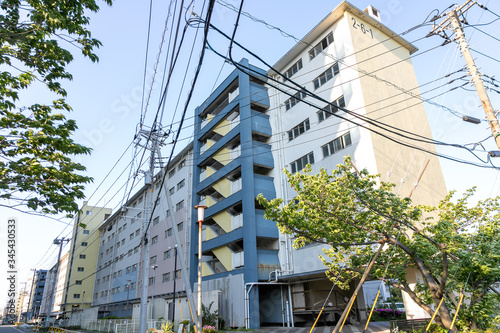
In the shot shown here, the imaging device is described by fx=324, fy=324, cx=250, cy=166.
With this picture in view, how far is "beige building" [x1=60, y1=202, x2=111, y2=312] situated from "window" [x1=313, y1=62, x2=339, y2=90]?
5082cm

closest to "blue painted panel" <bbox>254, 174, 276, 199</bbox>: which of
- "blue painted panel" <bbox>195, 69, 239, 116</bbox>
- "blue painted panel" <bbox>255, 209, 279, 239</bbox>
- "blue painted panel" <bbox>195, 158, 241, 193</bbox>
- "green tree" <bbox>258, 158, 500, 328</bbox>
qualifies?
"blue painted panel" <bbox>255, 209, 279, 239</bbox>

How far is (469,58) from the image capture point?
36.3 ft

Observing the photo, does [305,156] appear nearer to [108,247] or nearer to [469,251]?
[469,251]

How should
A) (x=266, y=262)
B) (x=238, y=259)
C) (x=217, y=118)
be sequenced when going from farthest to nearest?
(x=217, y=118)
(x=238, y=259)
(x=266, y=262)

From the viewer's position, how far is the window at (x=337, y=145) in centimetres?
2183

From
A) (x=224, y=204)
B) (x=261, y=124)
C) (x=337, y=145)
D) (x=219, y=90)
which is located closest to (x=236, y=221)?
(x=224, y=204)

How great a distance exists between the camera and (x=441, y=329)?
38.0ft

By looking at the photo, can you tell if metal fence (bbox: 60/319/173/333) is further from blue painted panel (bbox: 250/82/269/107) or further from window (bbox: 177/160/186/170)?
blue painted panel (bbox: 250/82/269/107)

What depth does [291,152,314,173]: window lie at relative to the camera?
81.5 ft

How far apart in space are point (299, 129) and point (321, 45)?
696cm

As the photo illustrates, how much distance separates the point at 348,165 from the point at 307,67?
52.5 feet

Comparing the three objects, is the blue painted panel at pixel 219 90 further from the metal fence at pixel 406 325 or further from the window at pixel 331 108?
the metal fence at pixel 406 325

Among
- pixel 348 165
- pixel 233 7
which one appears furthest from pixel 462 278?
pixel 233 7

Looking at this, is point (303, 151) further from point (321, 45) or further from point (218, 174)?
point (218, 174)
